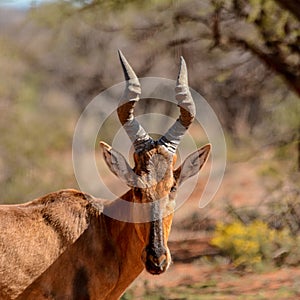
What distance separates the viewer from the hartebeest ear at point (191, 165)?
8.73 m

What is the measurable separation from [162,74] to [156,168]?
13.3 m

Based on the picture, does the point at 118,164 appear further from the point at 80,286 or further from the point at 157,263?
the point at 80,286

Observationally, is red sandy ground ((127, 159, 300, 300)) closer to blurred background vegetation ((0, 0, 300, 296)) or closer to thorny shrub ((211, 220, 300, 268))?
thorny shrub ((211, 220, 300, 268))

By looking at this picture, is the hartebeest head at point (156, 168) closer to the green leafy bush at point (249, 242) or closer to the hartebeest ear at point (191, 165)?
the hartebeest ear at point (191, 165)

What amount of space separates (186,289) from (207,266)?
5.96 ft

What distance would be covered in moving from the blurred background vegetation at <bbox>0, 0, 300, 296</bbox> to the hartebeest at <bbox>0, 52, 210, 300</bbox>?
5.38 metres

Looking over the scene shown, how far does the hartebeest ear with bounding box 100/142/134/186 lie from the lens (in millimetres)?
8625

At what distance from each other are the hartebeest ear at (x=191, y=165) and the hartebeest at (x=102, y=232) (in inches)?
0.4

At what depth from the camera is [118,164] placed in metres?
8.70

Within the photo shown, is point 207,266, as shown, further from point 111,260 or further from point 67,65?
point 67,65

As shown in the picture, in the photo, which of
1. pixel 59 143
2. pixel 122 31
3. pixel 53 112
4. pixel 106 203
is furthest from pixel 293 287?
pixel 53 112

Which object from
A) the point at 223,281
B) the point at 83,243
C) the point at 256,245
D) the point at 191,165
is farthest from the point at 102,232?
the point at 256,245

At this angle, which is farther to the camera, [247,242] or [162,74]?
[162,74]

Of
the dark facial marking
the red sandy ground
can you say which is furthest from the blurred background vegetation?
the dark facial marking
